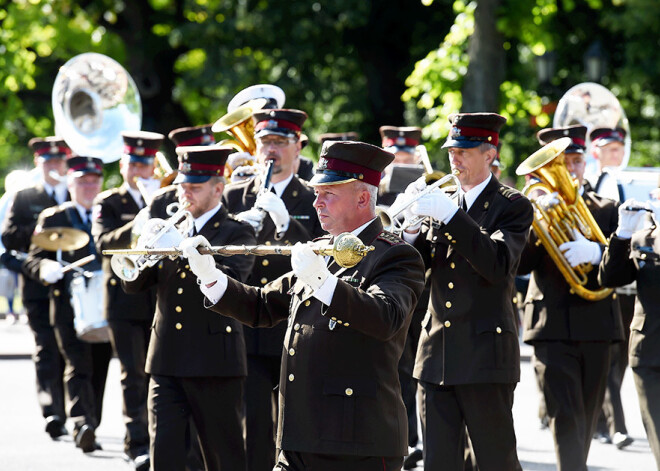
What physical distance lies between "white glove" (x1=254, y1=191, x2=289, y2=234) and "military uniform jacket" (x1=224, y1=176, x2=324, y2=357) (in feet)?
0.31

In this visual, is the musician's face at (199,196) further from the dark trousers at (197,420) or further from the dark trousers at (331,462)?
the dark trousers at (331,462)

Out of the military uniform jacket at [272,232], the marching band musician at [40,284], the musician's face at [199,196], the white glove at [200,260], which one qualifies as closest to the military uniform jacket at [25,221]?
the marching band musician at [40,284]

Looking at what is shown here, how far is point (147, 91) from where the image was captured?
25797 mm

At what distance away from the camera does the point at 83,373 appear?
1023 centimetres

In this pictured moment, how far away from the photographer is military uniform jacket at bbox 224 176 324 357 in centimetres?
776

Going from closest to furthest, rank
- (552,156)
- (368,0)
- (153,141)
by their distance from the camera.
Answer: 1. (552,156)
2. (153,141)
3. (368,0)

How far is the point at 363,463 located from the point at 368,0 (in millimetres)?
17454

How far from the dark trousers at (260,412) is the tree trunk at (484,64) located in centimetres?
1074

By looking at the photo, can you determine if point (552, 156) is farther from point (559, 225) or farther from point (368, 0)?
point (368, 0)

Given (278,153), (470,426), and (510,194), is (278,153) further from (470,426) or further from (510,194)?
(470,426)

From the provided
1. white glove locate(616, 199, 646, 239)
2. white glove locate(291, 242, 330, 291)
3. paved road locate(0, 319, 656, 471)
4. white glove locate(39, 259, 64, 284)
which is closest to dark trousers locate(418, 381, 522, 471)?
white glove locate(616, 199, 646, 239)

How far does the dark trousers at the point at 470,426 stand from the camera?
652cm

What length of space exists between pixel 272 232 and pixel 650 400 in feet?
7.82

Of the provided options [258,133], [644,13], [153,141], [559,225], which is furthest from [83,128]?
[644,13]
